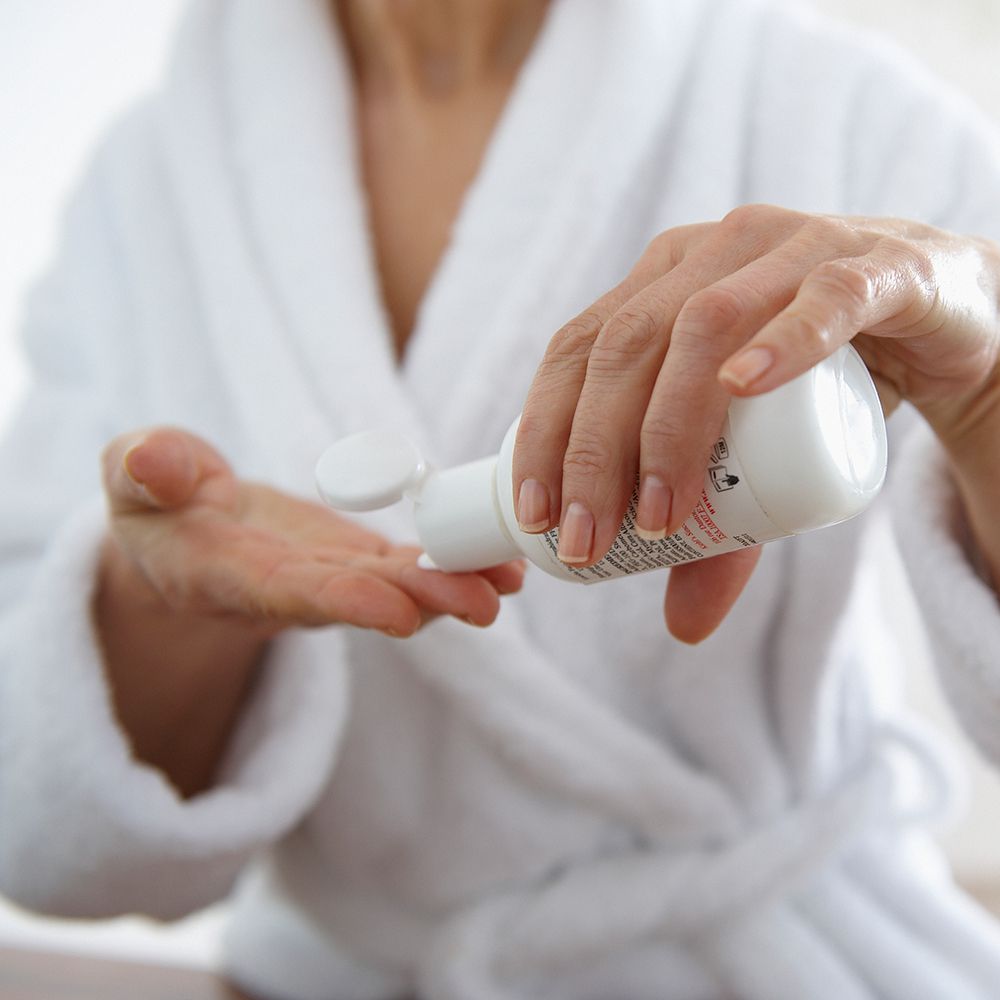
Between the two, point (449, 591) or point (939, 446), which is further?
point (939, 446)

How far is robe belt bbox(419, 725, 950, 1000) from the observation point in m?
0.57

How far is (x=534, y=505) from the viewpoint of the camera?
0.31 m

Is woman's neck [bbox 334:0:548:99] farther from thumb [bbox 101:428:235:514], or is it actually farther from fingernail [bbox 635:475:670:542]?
fingernail [bbox 635:475:670:542]

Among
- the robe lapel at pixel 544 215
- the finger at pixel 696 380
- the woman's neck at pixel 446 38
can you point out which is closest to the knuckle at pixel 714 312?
the finger at pixel 696 380

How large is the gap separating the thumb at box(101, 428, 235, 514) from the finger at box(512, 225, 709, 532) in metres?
0.19

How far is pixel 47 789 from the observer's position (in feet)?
1.78

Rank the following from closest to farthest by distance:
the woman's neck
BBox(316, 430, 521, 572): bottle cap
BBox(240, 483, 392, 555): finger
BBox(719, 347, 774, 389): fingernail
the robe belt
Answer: BBox(719, 347, 774, 389): fingernail, BBox(316, 430, 521, 572): bottle cap, BBox(240, 483, 392, 555): finger, the robe belt, the woman's neck

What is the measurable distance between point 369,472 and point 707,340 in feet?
0.50

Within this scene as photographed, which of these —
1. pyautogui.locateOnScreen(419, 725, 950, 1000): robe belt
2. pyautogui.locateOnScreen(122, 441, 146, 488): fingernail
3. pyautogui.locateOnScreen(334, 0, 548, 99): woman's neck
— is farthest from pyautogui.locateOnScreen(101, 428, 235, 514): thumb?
pyautogui.locateOnScreen(334, 0, 548, 99): woman's neck

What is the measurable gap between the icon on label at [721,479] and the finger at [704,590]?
0.28 feet

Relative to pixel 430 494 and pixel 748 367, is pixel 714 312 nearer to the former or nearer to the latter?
pixel 748 367

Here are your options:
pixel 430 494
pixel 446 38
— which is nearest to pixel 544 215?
pixel 446 38

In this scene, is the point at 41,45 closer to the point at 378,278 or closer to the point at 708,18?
the point at 378,278

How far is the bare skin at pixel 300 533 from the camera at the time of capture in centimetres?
40
